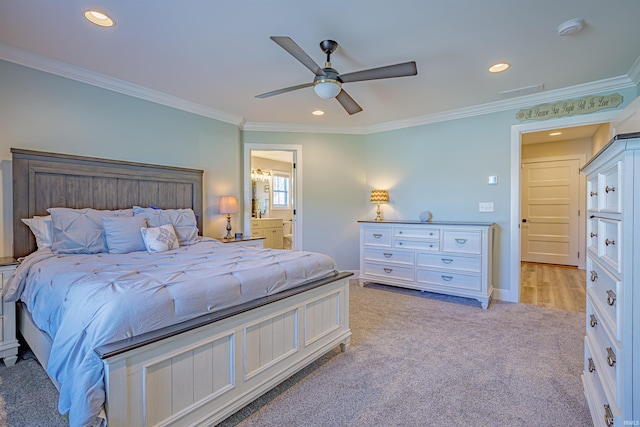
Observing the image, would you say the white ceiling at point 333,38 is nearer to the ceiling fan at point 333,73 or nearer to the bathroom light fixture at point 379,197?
the ceiling fan at point 333,73

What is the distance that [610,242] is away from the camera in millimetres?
1314

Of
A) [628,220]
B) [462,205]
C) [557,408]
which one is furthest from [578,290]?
[628,220]

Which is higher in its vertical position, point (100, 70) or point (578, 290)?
point (100, 70)

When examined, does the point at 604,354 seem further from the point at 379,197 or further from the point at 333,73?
the point at 379,197

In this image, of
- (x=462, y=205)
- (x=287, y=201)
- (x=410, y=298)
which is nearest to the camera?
(x=410, y=298)

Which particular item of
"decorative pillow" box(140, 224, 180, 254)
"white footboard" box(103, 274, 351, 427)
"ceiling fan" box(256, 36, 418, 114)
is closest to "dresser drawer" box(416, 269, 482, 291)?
"white footboard" box(103, 274, 351, 427)

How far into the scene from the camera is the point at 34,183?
2.69 metres

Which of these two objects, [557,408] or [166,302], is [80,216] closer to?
[166,302]

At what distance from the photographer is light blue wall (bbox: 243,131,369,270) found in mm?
4969

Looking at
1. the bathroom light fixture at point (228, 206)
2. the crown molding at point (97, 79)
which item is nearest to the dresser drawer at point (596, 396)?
the bathroom light fixture at point (228, 206)

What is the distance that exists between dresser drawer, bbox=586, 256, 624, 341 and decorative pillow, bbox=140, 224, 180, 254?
294cm

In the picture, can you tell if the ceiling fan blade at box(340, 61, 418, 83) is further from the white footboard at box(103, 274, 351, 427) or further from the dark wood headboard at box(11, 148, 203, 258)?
the dark wood headboard at box(11, 148, 203, 258)

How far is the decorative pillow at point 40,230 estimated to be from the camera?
8.55 feet

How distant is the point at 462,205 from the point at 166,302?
12.8 ft
